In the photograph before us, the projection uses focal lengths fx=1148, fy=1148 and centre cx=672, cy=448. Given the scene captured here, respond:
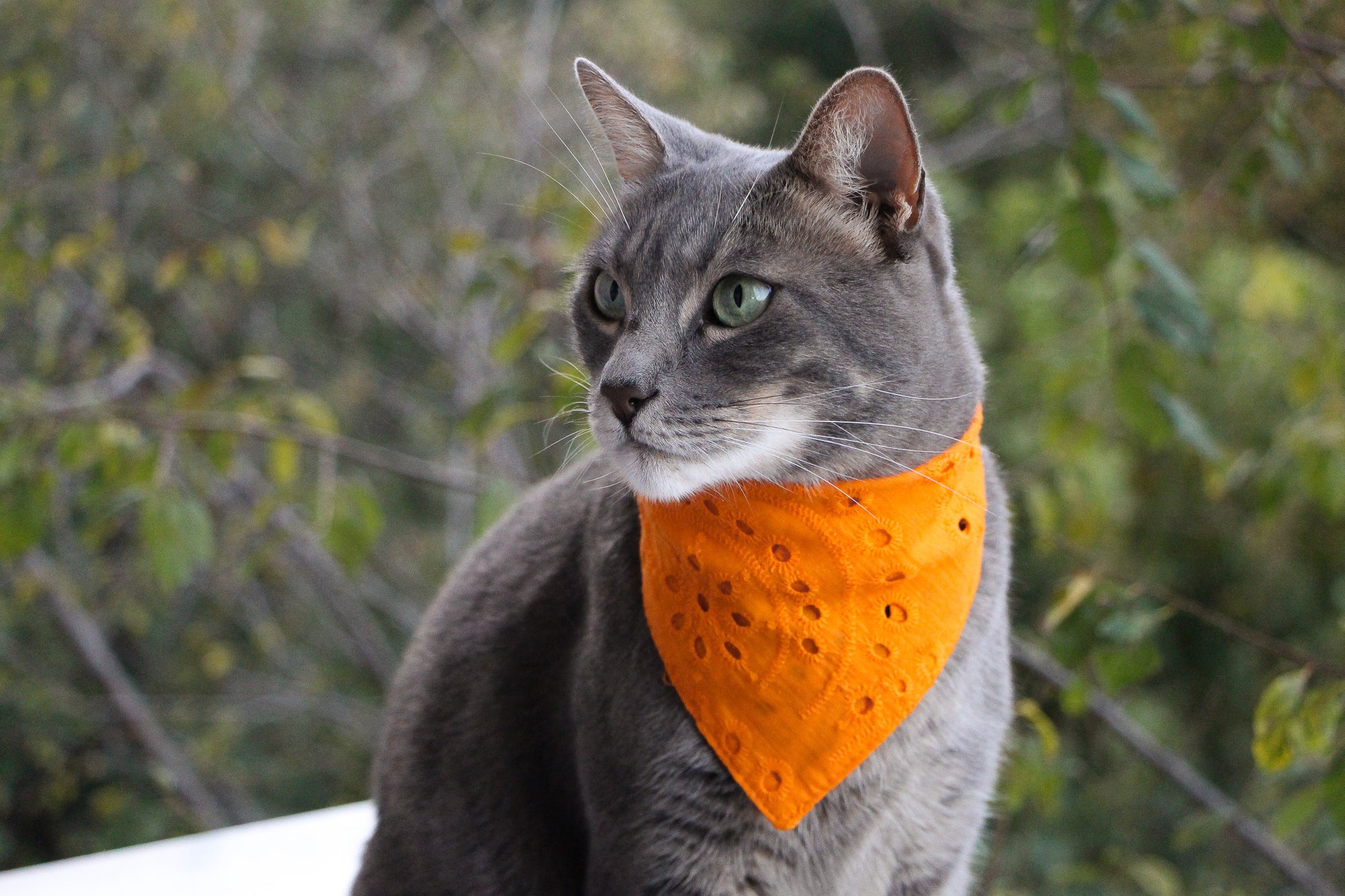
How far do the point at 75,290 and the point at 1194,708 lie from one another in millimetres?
3223

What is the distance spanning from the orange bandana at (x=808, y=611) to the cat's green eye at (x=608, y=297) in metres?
0.20

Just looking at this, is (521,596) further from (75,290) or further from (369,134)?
(369,134)

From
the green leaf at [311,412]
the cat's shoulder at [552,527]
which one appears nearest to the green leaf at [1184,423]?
the cat's shoulder at [552,527]

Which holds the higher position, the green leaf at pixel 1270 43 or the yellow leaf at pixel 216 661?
the green leaf at pixel 1270 43

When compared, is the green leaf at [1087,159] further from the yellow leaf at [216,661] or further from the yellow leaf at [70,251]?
the yellow leaf at [216,661]

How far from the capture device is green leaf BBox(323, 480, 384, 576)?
158cm

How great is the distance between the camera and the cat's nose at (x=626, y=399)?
95 centimetres

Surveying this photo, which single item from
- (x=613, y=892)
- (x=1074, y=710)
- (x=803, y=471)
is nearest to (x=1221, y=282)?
(x=1074, y=710)

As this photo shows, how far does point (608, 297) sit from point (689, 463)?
23 centimetres

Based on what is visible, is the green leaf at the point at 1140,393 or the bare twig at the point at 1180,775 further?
the bare twig at the point at 1180,775

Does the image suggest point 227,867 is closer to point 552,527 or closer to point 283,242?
point 552,527

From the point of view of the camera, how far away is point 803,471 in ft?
3.36

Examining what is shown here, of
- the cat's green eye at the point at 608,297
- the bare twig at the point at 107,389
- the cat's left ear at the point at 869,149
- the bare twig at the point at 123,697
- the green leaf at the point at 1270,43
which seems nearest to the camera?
the cat's left ear at the point at 869,149

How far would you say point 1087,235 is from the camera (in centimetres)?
129
